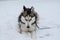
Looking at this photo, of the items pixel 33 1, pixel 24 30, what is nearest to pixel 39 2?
pixel 33 1

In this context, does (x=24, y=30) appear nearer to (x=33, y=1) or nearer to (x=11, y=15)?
(x=11, y=15)

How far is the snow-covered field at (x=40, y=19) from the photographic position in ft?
6.41

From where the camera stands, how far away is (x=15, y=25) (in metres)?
2.23

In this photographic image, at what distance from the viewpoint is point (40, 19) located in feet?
8.02

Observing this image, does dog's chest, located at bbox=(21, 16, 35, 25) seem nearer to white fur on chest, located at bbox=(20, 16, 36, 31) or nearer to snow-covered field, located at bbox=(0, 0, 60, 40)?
white fur on chest, located at bbox=(20, 16, 36, 31)

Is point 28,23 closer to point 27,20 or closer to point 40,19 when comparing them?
point 27,20

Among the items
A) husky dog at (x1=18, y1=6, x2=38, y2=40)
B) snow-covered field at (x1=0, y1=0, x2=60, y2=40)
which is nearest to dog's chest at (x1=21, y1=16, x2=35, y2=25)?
husky dog at (x1=18, y1=6, x2=38, y2=40)

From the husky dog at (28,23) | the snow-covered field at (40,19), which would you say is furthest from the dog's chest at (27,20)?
the snow-covered field at (40,19)

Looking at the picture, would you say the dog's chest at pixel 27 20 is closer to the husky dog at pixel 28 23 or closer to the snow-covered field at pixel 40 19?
the husky dog at pixel 28 23

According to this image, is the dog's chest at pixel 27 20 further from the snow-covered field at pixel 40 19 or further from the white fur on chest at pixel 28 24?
the snow-covered field at pixel 40 19

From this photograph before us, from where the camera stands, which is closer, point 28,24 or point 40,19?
point 28,24

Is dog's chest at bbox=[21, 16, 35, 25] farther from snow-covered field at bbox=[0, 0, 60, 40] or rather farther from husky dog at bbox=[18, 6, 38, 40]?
snow-covered field at bbox=[0, 0, 60, 40]

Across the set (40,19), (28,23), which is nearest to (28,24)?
(28,23)

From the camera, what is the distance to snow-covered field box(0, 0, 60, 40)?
1.95 meters
